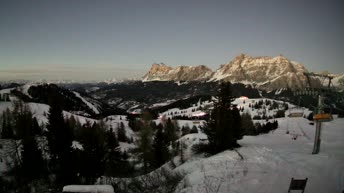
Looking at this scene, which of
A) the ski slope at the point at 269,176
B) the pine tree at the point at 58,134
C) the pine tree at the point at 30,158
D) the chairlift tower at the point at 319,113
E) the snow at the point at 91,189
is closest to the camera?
the snow at the point at 91,189

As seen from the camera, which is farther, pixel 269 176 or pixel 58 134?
pixel 58 134

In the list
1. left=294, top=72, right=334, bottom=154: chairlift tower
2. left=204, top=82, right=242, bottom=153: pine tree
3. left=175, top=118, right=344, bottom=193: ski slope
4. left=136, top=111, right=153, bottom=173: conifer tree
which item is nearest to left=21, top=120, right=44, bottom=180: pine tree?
left=136, top=111, right=153, bottom=173: conifer tree

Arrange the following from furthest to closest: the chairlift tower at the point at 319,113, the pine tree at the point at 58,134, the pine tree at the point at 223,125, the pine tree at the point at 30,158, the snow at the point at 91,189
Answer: the pine tree at the point at 30,158 → the pine tree at the point at 58,134 → the pine tree at the point at 223,125 → the chairlift tower at the point at 319,113 → the snow at the point at 91,189

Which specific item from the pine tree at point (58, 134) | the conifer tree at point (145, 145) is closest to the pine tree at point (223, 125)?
the conifer tree at point (145, 145)

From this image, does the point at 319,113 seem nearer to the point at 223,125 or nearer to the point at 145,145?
the point at 223,125

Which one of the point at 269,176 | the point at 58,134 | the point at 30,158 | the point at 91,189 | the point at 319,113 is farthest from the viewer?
the point at 30,158

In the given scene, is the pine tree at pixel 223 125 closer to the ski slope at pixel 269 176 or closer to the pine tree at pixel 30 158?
the ski slope at pixel 269 176

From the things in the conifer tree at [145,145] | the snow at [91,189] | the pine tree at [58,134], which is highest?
the snow at [91,189]

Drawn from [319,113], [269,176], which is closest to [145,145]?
[319,113]

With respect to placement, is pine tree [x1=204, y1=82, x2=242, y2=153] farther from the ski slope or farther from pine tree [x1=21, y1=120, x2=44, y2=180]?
pine tree [x1=21, y1=120, x2=44, y2=180]

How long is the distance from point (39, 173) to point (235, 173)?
131 ft

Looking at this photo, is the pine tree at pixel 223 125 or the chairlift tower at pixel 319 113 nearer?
the chairlift tower at pixel 319 113

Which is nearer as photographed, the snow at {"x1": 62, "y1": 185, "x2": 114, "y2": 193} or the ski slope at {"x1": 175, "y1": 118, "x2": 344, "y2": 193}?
the snow at {"x1": 62, "y1": 185, "x2": 114, "y2": 193}

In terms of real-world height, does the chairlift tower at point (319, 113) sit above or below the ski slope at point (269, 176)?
above
